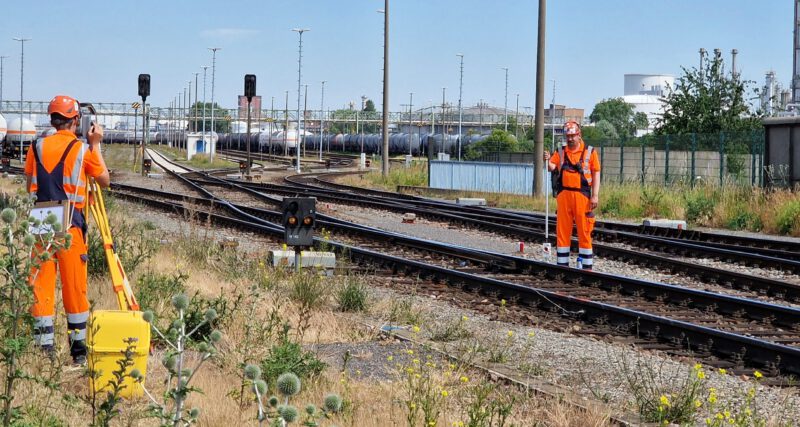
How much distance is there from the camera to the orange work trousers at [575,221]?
14836mm

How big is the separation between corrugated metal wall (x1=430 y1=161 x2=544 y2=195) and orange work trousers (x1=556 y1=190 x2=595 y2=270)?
20.2 m

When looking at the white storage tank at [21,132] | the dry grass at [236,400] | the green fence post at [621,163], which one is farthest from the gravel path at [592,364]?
the white storage tank at [21,132]

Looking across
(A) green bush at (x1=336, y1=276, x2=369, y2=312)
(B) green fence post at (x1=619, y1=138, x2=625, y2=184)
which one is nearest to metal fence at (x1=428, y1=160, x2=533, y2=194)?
(B) green fence post at (x1=619, y1=138, x2=625, y2=184)

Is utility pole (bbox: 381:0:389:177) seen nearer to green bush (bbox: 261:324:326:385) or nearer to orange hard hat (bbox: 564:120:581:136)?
orange hard hat (bbox: 564:120:581:136)

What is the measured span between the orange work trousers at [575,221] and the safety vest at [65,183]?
8.22m

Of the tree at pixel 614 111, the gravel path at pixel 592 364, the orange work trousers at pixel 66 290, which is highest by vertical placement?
the tree at pixel 614 111

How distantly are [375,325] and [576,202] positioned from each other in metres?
4.74

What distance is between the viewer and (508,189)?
37250 mm

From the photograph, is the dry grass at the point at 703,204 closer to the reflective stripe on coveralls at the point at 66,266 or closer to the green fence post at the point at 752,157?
the green fence post at the point at 752,157

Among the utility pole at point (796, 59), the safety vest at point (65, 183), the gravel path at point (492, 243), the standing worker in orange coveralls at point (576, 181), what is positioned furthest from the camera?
the utility pole at point (796, 59)

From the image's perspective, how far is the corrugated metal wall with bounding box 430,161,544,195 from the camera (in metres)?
36.5

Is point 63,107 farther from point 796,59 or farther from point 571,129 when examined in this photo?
point 796,59

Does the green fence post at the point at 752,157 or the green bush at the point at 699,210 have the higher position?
the green fence post at the point at 752,157

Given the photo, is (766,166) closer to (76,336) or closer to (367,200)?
(367,200)
